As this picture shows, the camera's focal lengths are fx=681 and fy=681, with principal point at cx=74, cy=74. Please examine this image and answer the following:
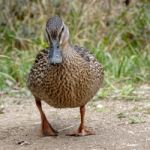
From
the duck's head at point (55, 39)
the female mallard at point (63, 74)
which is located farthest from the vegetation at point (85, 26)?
the duck's head at point (55, 39)

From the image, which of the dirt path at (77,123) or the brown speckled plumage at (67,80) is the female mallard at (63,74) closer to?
the brown speckled plumage at (67,80)

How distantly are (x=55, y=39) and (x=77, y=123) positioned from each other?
5.06 ft

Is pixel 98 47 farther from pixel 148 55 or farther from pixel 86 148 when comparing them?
pixel 86 148

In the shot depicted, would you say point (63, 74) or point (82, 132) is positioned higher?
point (63, 74)

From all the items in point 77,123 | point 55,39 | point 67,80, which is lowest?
point 77,123

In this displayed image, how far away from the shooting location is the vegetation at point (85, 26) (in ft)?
35.2

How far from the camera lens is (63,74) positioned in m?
5.94

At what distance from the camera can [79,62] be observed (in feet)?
19.9

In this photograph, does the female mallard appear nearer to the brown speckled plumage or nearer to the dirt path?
the brown speckled plumage

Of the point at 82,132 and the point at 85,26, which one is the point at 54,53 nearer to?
the point at 82,132

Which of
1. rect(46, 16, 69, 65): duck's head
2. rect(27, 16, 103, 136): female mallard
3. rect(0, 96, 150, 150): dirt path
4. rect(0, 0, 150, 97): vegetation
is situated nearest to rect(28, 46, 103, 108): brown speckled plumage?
rect(27, 16, 103, 136): female mallard

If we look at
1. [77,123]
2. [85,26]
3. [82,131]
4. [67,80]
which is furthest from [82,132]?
[85,26]

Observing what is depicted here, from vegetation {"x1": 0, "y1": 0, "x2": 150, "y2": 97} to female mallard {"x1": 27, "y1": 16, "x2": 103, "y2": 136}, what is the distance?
3.87m

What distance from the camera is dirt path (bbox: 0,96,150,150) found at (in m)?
6.02
